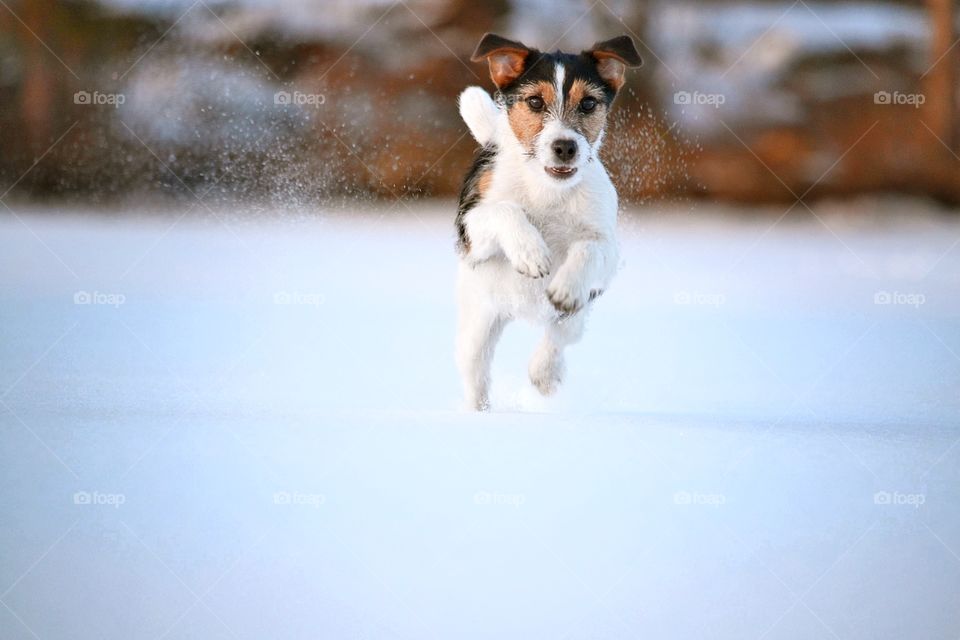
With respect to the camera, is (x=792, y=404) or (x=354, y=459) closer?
(x=354, y=459)

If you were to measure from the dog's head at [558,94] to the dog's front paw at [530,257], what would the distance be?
0.83ft

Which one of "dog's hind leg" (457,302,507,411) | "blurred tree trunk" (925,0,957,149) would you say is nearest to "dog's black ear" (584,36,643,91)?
"dog's hind leg" (457,302,507,411)

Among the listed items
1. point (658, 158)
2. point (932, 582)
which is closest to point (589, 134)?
point (932, 582)

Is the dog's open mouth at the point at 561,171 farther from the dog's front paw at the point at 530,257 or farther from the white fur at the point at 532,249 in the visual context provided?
the dog's front paw at the point at 530,257

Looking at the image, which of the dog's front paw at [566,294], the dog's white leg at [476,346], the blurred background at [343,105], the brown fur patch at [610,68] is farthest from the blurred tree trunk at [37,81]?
the dog's front paw at [566,294]

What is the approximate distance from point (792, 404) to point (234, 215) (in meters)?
3.50

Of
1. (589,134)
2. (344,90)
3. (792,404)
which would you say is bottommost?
(792,404)

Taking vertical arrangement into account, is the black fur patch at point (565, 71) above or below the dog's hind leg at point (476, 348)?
above

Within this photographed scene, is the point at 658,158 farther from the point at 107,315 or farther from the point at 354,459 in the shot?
the point at 354,459

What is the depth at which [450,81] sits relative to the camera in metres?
7.27

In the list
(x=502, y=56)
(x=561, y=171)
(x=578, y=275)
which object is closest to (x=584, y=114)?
(x=561, y=171)

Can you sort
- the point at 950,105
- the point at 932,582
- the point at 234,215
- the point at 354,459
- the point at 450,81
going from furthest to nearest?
the point at 950,105 < the point at 450,81 < the point at 234,215 < the point at 354,459 < the point at 932,582

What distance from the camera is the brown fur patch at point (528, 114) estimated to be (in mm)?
3811

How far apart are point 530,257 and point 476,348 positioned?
734 millimetres
